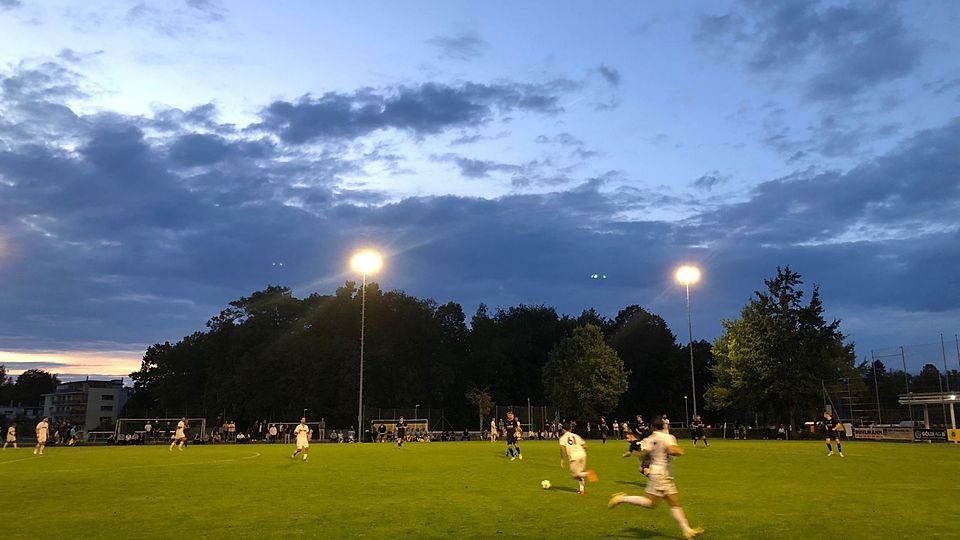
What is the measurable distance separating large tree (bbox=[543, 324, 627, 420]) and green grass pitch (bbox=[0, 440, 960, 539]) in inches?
2092

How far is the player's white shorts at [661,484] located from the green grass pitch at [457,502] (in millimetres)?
679

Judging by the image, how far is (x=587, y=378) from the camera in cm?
8044

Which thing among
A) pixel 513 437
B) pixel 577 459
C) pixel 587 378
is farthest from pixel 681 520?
pixel 587 378

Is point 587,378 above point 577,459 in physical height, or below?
above

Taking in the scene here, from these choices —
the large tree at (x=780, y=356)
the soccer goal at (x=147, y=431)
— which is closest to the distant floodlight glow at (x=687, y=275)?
the large tree at (x=780, y=356)

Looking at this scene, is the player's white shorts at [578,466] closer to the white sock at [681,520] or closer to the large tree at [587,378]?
the white sock at [681,520]

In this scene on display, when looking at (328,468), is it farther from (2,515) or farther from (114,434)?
(114,434)

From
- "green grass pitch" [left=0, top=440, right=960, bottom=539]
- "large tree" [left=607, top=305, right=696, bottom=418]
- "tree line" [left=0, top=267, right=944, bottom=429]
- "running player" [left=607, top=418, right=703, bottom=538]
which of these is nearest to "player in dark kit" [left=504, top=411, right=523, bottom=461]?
"green grass pitch" [left=0, top=440, right=960, bottom=539]

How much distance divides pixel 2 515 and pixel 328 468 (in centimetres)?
1325

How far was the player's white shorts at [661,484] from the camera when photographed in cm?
1180

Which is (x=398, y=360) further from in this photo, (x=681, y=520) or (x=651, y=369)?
(x=681, y=520)

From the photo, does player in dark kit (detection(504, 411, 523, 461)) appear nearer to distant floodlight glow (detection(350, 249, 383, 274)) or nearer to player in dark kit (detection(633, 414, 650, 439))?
Answer: player in dark kit (detection(633, 414, 650, 439))

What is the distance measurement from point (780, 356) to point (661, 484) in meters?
63.0

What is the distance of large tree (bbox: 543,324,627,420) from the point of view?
7988 centimetres
